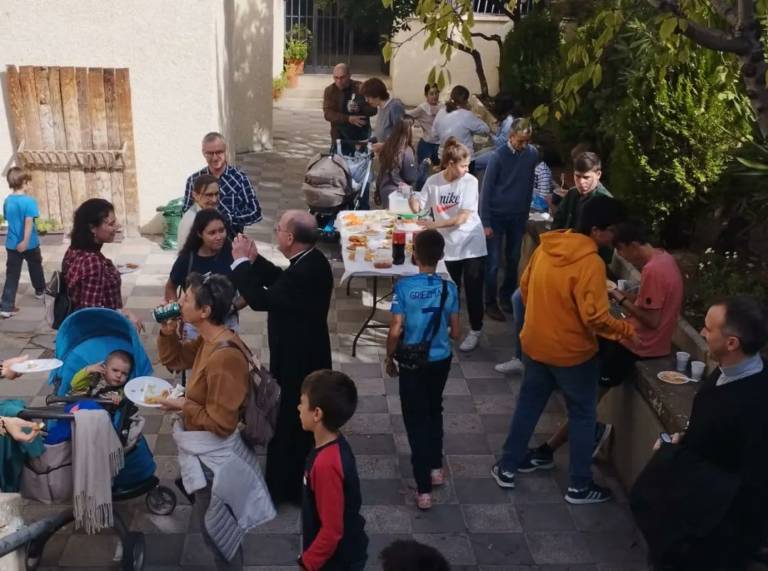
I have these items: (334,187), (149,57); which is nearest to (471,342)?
(334,187)

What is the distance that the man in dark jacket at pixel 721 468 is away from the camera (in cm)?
359

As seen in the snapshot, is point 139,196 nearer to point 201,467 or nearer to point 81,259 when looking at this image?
point 81,259

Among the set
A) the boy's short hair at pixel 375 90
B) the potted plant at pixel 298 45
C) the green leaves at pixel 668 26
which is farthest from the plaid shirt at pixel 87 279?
the potted plant at pixel 298 45

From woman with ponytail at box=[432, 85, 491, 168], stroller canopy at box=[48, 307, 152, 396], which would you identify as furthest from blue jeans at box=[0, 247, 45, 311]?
woman with ponytail at box=[432, 85, 491, 168]

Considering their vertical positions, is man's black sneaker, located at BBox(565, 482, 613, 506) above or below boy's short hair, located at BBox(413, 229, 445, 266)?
below

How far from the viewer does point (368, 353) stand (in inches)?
295

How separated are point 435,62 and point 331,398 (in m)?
16.1

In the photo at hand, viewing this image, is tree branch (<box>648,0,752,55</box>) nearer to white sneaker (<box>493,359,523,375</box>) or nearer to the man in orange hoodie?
the man in orange hoodie

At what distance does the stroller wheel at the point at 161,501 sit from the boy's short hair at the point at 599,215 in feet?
9.22

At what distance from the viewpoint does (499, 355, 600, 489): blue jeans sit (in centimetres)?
519

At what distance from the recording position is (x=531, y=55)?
14.3 metres

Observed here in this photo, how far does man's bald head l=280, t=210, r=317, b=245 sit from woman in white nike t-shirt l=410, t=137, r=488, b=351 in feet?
8.40

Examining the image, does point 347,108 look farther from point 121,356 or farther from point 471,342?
point 121,356

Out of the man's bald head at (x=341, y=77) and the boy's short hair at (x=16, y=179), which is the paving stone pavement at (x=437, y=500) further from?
the man's bald head at (x=341, y=77)
